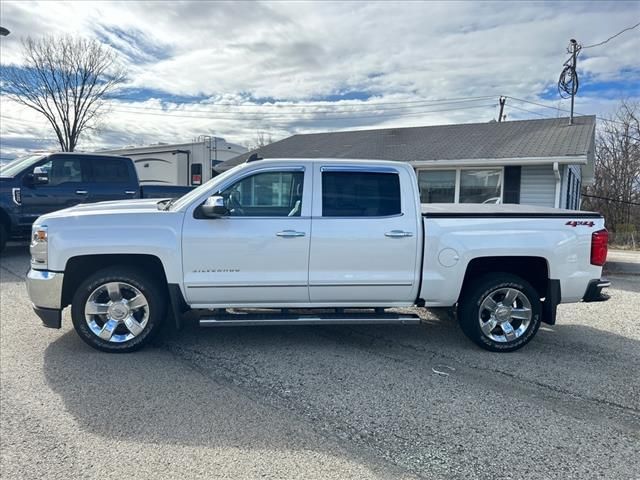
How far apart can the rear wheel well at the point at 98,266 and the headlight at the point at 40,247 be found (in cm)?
23

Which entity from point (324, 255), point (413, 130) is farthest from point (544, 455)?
point (413, 130)

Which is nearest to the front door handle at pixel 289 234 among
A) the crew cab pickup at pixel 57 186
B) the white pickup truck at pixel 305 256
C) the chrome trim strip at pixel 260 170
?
the white pickup truck at pixel 305 256

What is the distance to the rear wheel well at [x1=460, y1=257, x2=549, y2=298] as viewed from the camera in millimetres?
4719

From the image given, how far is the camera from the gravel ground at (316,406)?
9.02ft

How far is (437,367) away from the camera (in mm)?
4266

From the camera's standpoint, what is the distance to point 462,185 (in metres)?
13.0

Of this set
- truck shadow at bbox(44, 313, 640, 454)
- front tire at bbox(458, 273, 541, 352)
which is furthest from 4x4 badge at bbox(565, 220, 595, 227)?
truck shadow at bbox(44, 313, 640, 454)

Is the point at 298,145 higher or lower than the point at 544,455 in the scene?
higher

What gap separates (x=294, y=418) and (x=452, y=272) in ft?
7.30

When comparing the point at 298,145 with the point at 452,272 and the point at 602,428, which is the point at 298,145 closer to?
the point at 452,272

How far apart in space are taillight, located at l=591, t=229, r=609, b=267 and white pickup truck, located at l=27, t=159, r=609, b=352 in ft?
0.04

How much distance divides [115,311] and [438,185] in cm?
1076

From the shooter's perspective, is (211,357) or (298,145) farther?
(298,145)

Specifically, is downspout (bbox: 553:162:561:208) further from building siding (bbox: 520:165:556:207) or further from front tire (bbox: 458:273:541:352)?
front tire (bbox: 458:273:541:352)
